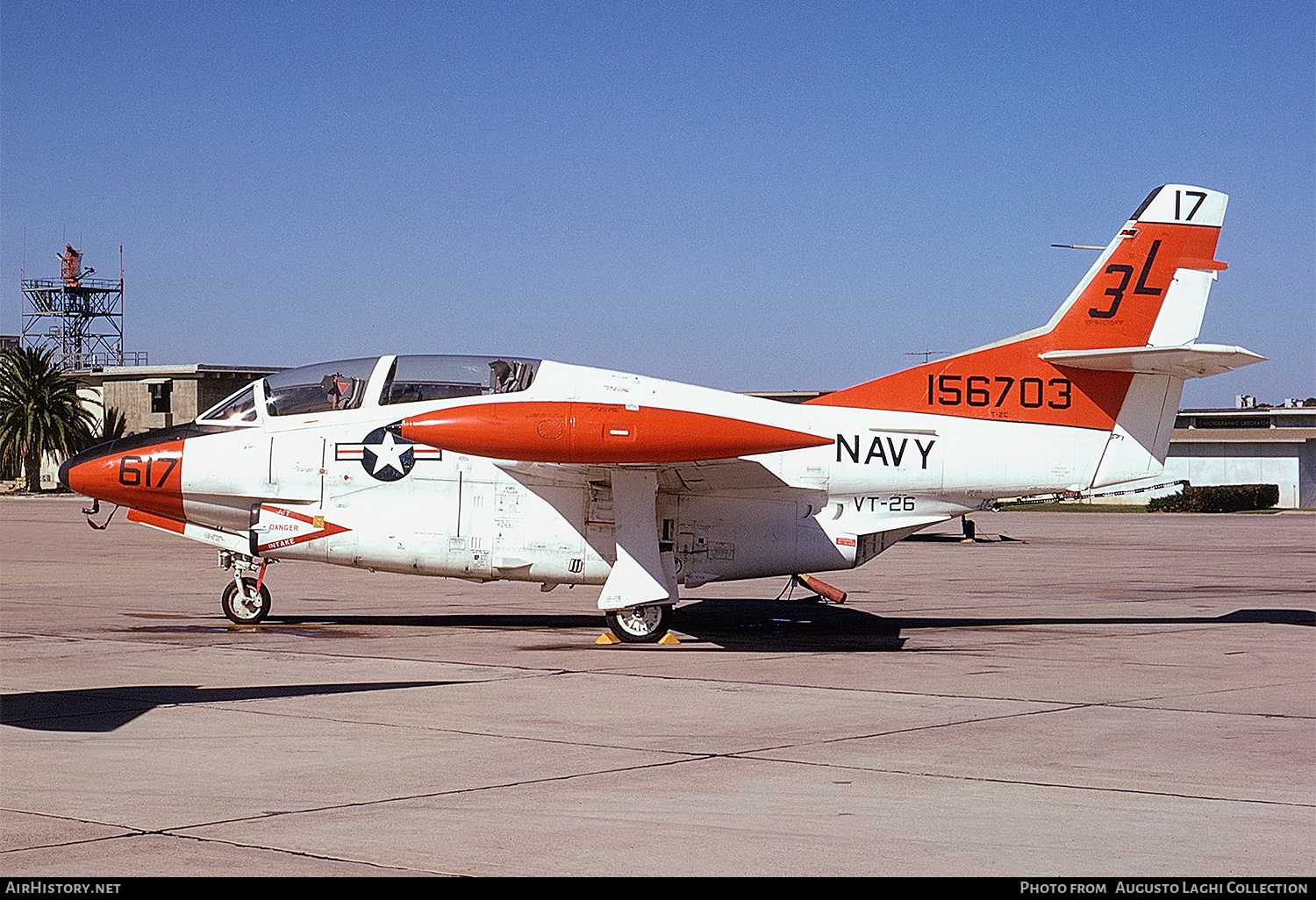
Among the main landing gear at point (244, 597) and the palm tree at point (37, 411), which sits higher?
the palm tree at point (37, 411)

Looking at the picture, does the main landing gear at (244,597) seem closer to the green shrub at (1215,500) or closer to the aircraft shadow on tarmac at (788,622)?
the aircraft shadow on tarmac at (788,622)

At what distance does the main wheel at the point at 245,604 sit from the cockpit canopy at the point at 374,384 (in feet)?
6.65

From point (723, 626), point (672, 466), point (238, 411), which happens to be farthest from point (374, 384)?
point (723, 626)

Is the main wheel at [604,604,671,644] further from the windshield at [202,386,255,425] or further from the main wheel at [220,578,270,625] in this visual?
the windshield at [202,386,255,425]

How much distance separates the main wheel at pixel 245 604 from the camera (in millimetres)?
16281

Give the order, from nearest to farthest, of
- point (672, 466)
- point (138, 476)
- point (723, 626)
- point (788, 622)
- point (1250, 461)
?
point (672, 466), point (138, 476), point (723, 626), point (788, 622), point (1250, 461)

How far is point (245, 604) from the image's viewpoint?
53.5 ft

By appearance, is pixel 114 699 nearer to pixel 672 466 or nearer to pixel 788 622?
pixel 672 466

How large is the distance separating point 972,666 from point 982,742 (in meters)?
4.13

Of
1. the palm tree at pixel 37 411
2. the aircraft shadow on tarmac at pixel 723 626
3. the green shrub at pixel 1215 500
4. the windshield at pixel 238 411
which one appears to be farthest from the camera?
the palm tree at pixel 37 411

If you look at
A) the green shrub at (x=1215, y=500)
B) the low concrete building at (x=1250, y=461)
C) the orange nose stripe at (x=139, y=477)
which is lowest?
the orange nose stripe at (x=139, y=477)

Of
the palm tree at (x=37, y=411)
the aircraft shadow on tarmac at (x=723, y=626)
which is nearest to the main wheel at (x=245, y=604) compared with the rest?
the aircraft shadow on tarmac at (x=723, y=626)

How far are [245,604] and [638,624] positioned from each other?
16.2ft

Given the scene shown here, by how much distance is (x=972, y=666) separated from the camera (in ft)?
43.2
